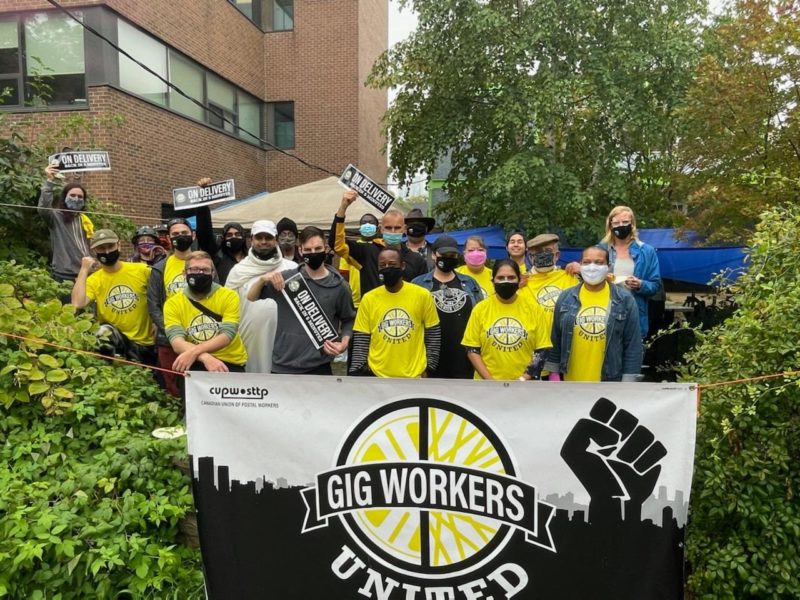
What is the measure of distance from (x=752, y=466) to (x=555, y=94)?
8091mm

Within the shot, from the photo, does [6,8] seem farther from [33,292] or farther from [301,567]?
[301,567]

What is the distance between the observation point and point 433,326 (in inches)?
158

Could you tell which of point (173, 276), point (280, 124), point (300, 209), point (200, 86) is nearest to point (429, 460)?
point (173, 276)

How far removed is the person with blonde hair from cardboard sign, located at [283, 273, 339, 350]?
2245 millimetres

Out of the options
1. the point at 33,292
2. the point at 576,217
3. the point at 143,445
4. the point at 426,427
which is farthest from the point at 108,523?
the point at 576,217

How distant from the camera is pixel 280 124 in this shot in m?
17.6

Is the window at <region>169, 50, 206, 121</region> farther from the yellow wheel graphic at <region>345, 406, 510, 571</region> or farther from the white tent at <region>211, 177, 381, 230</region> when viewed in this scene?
the yellow wheel graphic at <region>345, 406, 510, 571</region>

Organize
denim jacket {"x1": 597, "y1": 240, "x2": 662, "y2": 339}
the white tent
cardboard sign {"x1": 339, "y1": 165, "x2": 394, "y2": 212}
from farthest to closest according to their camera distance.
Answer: the white tent → cardboard sign {"x1": 339, "y1": 165, "x2": 394, "y2": 212} → denim jacket {"x1": 597, "y1": 240, "x2": 662, "y2": 339}

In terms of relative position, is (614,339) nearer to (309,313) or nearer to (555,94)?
(309,313)

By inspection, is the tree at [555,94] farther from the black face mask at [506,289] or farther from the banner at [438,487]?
the banner at [438,487]

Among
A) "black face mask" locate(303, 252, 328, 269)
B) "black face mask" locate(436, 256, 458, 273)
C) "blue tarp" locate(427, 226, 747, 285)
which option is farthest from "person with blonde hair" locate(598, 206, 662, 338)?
"blue tarp" locate(427, 226, 747, 285)

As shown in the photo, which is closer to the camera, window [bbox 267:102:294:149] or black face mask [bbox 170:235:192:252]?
black face mask [bbox 170:235:192:252]

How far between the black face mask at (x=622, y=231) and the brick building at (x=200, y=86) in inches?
295

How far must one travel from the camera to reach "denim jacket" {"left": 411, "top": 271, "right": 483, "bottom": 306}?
4.45m
